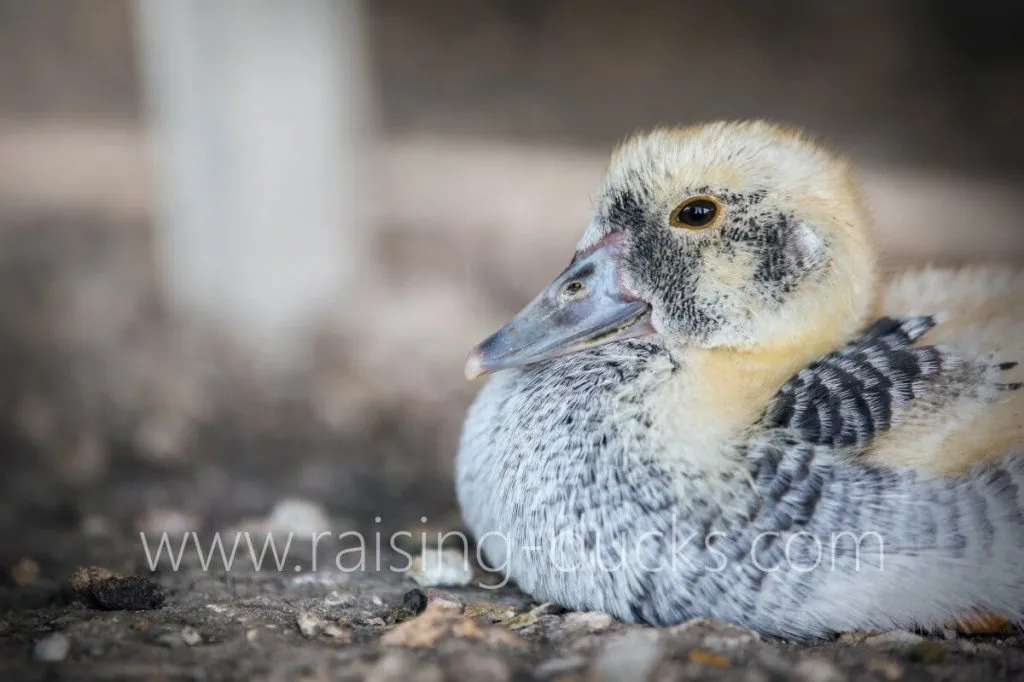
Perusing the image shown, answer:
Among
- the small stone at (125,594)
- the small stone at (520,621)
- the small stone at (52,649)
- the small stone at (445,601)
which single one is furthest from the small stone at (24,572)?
the small stone at (520,621)

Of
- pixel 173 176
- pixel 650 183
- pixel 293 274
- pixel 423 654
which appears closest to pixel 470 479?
pixel 423 654

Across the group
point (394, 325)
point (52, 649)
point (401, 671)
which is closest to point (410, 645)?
point (401, 671)

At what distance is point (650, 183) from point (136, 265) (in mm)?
5245

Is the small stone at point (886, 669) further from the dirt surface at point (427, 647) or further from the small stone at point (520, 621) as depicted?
the small stone at point (520, 621)

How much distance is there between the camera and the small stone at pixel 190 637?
8.75 feet

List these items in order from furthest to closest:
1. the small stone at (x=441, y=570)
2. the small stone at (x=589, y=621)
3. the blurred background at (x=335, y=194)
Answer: the blurred background at (x=335, y=194) < the small stone at (x=441, y=570) < the small stone at (x=589, y=621)

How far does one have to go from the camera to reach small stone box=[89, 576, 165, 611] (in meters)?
2.99

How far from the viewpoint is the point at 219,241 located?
20.6 ft

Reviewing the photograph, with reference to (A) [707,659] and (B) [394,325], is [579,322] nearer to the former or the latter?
(A) [707,659]

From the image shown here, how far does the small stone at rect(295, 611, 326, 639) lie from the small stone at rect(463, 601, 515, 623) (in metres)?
0.38

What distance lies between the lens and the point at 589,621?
2.77 m

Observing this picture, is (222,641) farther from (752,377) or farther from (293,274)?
(293,274)

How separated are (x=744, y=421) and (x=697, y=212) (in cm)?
58

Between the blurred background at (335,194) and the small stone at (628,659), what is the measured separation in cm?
164
